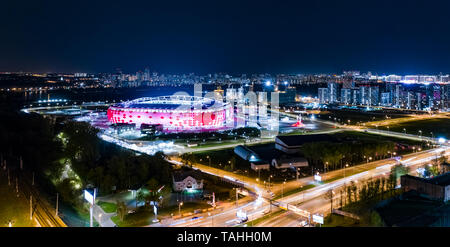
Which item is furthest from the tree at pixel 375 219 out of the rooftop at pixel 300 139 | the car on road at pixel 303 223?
the rooftop at pixel 300 139

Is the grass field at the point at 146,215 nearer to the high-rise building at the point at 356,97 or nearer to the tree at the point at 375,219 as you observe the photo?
the tree at the point at 375,219

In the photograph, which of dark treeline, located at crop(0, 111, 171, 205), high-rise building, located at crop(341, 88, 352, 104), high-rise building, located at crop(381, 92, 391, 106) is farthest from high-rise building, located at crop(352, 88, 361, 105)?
dark treeline, located at crop(0, 111, 171, 205)

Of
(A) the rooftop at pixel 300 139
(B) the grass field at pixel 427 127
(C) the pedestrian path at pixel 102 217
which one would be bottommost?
(C) the pedestrian path at pixel 102 217

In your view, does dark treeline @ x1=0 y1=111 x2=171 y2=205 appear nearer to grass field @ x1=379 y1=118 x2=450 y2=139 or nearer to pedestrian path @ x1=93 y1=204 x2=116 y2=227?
pedestrian path @ x1=93 y1=204 x2=116 y2=227

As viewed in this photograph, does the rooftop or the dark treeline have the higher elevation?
the rooftop

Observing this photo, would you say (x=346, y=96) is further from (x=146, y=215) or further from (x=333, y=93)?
(x=146, y=215)

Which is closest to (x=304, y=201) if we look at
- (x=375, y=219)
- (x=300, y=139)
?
(x=375, y=219)

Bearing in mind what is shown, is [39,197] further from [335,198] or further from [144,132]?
[144,132]
